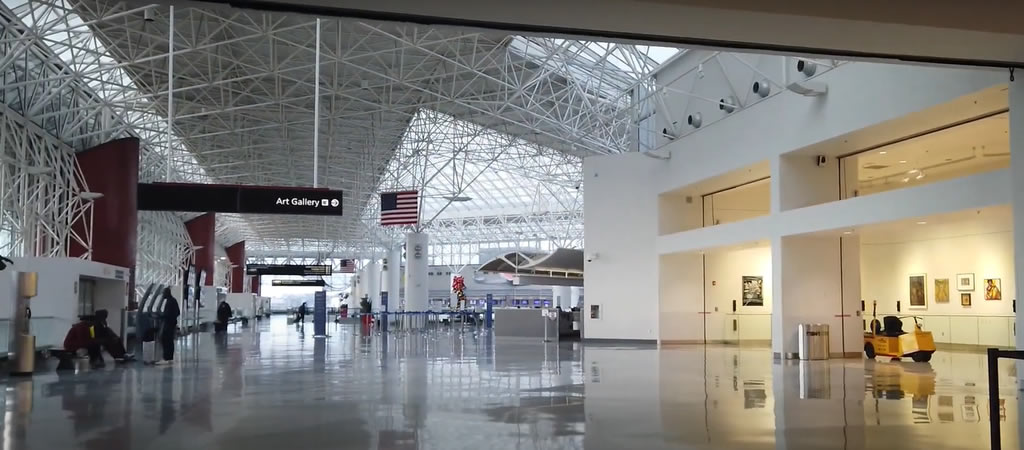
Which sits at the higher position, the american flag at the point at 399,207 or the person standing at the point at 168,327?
the american flag at the point at 399,207

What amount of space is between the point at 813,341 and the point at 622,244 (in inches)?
384

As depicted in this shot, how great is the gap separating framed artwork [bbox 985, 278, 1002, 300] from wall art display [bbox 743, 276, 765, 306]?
720cm

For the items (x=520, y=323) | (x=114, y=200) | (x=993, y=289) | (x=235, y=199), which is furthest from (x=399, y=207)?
(x=993, y=289)

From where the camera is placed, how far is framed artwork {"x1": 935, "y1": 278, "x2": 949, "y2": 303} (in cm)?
2609

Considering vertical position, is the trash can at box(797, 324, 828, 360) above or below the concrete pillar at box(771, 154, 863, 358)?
below

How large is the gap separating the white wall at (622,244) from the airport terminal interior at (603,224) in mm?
92

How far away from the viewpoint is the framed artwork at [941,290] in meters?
26.1

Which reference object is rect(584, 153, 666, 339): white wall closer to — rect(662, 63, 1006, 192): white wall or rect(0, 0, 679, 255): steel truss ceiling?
rect(662, 63, 1006, 192): white wall

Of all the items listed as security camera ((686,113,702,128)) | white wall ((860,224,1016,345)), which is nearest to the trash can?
white wall ((860,224,1016,345))

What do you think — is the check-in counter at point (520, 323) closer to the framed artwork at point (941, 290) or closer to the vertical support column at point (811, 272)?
the vertical support column at point (811, 272)

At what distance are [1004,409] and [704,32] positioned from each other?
Result: 5.87 meters

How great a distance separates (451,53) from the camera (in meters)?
30.1

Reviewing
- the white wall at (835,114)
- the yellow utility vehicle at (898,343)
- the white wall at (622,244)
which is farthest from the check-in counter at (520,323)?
the yellow utility vehicle at (898,343)

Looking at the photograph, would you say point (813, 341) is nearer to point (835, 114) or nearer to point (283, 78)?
point (835, 114)
